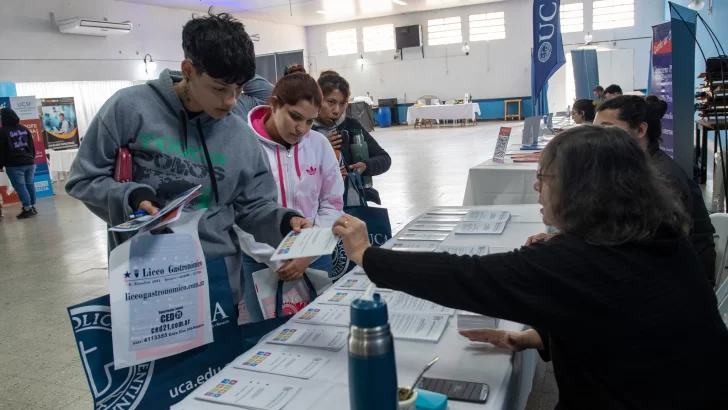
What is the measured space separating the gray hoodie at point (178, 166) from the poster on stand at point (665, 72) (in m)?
3.61

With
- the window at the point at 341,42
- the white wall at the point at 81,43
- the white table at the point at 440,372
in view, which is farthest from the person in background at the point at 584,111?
the window at the point at 341,42

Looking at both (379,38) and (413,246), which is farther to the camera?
(379,38)

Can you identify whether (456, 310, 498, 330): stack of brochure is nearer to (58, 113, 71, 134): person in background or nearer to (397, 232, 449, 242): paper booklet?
(397, 232, 449, 242): paper booklet

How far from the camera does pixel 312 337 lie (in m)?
1.41

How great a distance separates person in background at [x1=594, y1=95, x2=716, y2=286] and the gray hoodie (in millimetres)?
1387

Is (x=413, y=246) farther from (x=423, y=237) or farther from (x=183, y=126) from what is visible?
(x=183, y=126)

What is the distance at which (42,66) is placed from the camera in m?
12.2

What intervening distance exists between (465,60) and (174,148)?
749 inches

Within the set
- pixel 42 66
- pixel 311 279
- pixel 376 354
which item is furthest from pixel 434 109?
pixel 376 354

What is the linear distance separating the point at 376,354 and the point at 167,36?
16.4 metres

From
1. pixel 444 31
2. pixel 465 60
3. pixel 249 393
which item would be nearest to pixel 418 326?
pixel 249 393

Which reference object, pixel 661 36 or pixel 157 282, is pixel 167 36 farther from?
pixel 157 282

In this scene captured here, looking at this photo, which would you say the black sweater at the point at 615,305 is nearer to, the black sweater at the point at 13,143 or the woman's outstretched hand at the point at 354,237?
the woman's outstretched hand at the point at 354,237

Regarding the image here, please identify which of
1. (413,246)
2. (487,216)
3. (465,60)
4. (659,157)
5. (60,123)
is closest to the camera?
(413,246)
